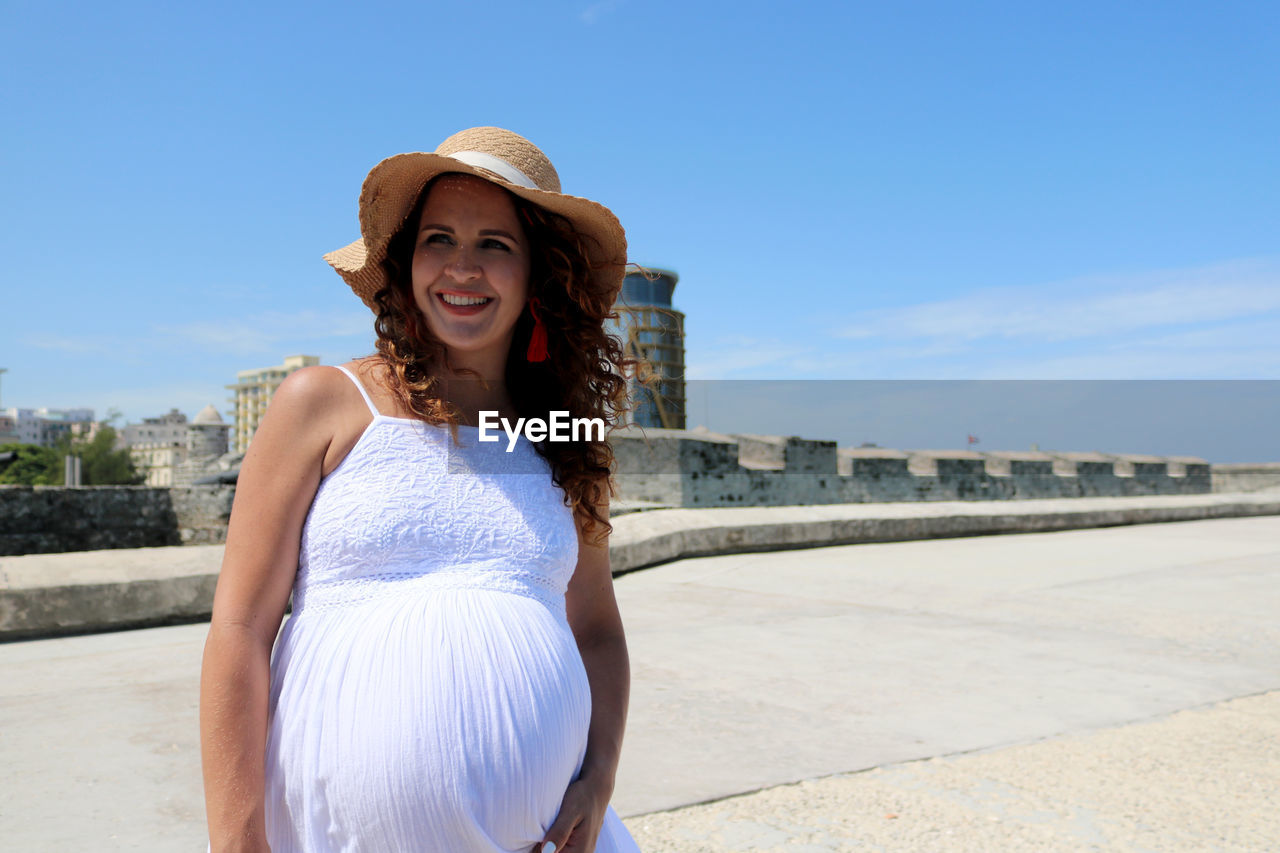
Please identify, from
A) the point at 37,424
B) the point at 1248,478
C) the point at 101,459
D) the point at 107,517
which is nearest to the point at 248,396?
the point at 37,424

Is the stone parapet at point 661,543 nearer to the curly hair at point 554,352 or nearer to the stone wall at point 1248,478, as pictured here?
the curly hair at point 554,352

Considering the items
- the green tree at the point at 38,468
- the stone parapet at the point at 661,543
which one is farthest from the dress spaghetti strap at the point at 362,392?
the green tree at the point at 38,468

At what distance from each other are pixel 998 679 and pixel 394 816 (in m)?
3.02

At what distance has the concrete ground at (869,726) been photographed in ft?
6.82

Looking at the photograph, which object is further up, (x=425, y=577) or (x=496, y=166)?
(x=496, y=166)

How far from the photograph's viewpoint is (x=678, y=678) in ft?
11.1

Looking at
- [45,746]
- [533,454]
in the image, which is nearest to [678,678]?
[45,746]

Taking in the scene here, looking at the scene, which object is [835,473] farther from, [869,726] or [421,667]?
[421,667]

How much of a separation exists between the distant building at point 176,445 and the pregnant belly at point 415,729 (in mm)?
6843

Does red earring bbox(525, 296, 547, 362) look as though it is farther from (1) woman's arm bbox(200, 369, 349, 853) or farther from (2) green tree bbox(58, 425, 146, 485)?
(2) green tree bbox(58, 425, 146, 485)

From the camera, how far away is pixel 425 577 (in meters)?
1.02

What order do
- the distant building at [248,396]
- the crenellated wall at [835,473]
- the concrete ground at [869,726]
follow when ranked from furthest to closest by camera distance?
the distant building at [248,396]
the crenellated wall at [835,473]
the concrete ground at [869,726]

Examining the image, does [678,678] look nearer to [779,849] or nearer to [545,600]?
[779,849]

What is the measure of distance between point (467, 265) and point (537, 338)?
0.63 feet
